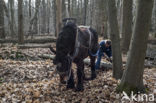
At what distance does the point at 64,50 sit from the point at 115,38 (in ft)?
6.67

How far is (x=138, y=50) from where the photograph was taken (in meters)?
4.29

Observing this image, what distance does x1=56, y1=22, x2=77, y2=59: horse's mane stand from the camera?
4277 mm

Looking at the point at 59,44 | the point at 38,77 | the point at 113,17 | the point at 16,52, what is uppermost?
the point at 113,17

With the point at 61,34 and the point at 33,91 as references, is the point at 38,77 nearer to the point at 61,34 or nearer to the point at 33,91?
the point at 33,91

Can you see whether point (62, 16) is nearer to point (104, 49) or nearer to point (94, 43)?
point (104, 49)

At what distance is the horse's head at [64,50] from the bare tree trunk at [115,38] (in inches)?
62.8

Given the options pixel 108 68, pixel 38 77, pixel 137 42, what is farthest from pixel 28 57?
pixel 137 42

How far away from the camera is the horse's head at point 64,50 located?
4281 millimetres

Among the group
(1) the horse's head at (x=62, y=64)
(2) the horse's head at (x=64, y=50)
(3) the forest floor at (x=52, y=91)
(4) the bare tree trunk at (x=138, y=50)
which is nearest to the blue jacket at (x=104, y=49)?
(3) the forest floor at (x=52, y=91)

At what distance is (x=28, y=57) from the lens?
10.0 meters

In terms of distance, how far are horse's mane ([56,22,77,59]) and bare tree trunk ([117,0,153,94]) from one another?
1.56 meters

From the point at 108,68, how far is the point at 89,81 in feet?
6.76

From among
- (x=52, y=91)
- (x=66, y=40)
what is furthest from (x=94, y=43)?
(x=52, y=91)

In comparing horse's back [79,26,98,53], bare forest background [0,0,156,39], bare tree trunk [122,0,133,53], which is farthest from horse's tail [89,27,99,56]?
bare tree trunk [122,0,133,53]
